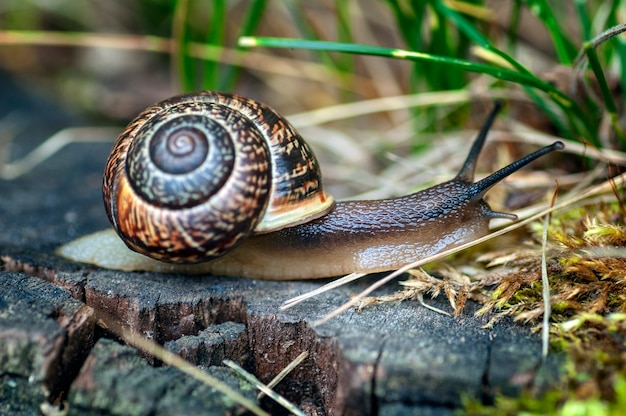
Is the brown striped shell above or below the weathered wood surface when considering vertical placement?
above

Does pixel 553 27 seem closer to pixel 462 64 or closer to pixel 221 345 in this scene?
pixel 462 64

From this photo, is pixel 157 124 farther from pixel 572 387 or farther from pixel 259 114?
pixel 572 387

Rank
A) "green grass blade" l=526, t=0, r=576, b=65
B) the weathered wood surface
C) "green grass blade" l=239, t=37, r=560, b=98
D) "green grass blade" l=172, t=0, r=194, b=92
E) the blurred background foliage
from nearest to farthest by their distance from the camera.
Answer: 1. the weathered wood surface
2. "green grass blade" l=239, t=37, r=560, b=98
3. "green grass blade" l=526, t=0, r=576, b=65
4. the blurred background foliage
5. "green grass blade" l=172, t=0, r=194, b=92

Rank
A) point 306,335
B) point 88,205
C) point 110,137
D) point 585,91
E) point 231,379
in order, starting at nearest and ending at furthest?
point 231,379
point 306,335
point 585,91
point 88,205
point 110,137

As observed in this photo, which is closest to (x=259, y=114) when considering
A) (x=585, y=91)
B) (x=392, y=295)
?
(x=392, y=295)

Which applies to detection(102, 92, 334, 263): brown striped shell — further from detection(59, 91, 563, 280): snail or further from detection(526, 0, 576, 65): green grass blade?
detection(526, 0, 576, 65): green grass blade

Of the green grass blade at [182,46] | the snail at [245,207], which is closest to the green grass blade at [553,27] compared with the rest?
the snail at [245,207]

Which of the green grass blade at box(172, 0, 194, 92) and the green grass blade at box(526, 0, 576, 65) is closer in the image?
the green grass blade at box(526, 0, 576, 65)

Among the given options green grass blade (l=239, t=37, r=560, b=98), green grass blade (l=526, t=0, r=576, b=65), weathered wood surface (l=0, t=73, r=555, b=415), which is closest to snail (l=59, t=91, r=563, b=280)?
weathered wood surface (l=0, t=73, r=555, b=415)
